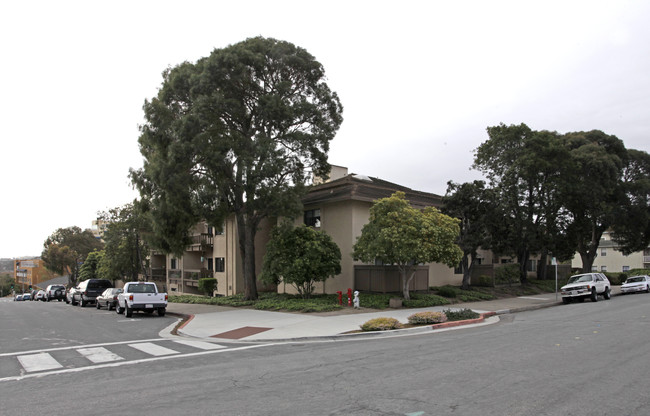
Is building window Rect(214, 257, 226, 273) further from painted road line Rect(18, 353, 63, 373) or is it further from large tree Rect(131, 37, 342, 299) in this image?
painted road line Rect(18, 353, 63, 373)

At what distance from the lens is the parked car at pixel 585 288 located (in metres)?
25.0

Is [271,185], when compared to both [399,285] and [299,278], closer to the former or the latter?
[299,278]

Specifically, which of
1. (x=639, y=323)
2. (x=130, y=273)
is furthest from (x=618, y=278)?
(x=130, y=273)

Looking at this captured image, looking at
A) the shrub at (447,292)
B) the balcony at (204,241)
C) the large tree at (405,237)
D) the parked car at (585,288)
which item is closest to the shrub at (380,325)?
the large tree at (405,237)

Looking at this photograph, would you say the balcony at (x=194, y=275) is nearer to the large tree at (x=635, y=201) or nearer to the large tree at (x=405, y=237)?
the large tree at (x=405, y=237)

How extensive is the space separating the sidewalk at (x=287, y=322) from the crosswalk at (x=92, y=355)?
5.81ft

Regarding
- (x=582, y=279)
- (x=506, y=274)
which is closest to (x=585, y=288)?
(x=582, y=279)

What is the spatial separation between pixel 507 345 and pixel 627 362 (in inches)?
106

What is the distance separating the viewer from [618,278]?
44.1 meters

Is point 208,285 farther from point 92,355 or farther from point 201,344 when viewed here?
point 92,355

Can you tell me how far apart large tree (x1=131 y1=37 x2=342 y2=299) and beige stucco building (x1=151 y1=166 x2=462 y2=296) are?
2337mm

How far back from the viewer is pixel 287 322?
57.8ft

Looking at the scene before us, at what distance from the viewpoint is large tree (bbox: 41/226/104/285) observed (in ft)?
210

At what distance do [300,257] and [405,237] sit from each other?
18.6 ft
